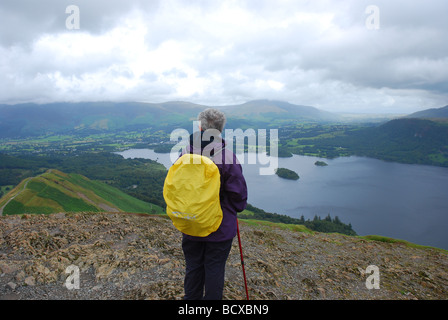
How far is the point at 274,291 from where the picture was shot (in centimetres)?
661

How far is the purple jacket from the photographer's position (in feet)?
11.7

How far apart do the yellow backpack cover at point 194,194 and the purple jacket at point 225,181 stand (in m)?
0.22

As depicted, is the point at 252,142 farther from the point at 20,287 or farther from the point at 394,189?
the point at 20,287

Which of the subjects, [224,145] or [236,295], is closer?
[224,145]

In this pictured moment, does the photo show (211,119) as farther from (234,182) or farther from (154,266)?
(154,266)

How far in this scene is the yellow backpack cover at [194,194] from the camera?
10.7ft

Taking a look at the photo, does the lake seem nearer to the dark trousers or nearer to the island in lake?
the island in lake

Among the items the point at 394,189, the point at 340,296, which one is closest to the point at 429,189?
the point at 394,189

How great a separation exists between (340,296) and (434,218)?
3014 inches

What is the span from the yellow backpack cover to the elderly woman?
0.25m

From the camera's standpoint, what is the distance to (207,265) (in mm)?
3713

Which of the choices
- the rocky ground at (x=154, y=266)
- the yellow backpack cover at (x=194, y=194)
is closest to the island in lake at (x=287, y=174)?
the rocky ground at (x=154, y=266)

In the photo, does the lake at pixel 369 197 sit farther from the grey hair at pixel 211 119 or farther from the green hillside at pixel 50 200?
the grey hair at pixel 211 119

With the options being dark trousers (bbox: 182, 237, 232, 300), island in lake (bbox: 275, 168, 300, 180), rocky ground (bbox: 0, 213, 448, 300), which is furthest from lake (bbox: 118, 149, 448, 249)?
dark trousers (bbox: 182, 237, 232, 300)
